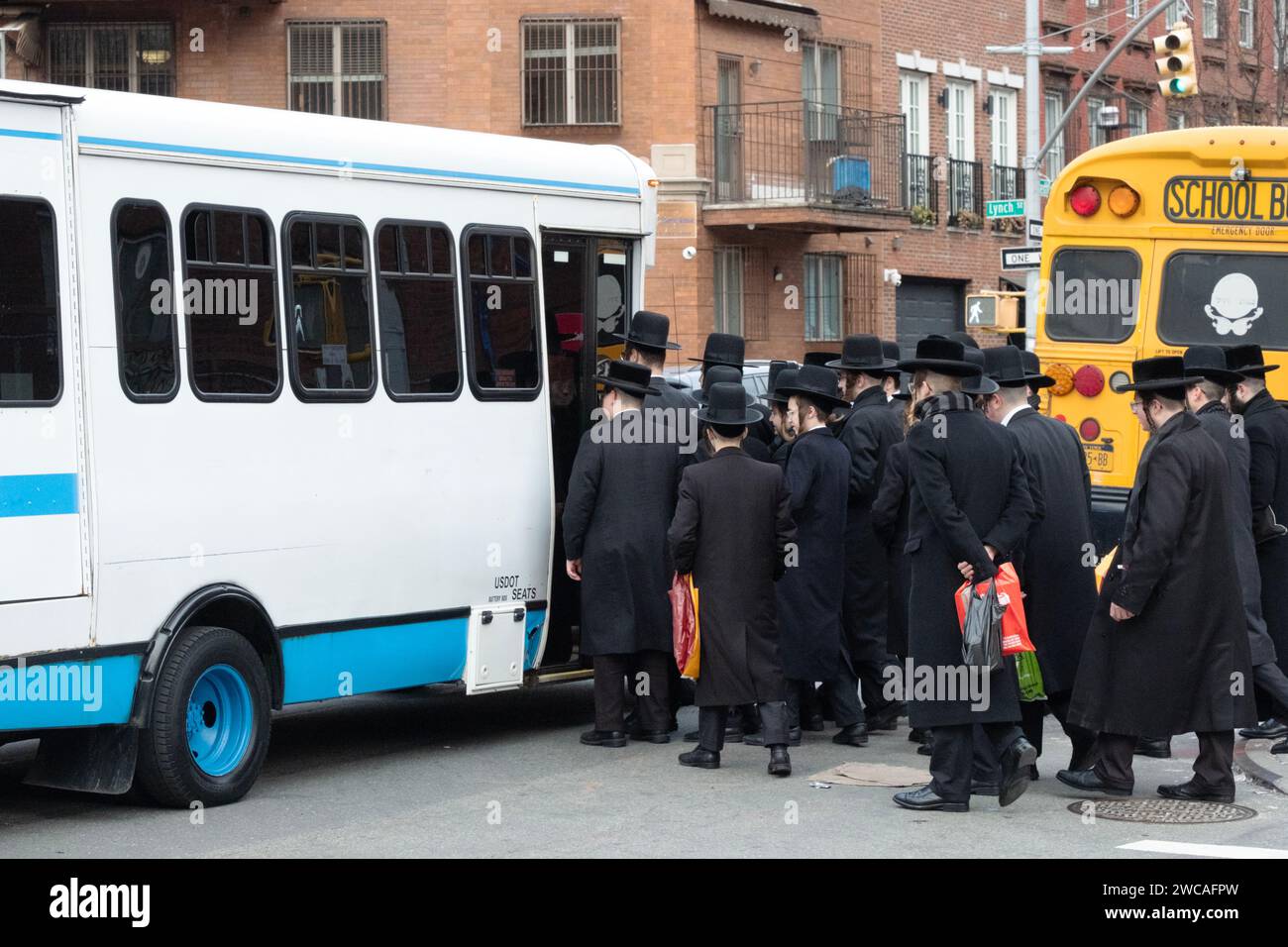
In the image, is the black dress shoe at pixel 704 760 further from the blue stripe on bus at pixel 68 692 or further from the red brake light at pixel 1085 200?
the red brake light at pixel 1085 200

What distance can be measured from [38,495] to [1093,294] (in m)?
7.72

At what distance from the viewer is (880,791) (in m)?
9.59

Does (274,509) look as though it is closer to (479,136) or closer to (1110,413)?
(479,136)

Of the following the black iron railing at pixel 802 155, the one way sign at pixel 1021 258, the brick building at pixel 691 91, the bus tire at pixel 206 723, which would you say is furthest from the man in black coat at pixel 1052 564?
the black iron railing at pixel 802 155

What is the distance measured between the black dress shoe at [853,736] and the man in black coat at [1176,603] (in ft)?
6.51

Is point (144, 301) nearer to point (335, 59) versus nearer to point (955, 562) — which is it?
point (955, 562)

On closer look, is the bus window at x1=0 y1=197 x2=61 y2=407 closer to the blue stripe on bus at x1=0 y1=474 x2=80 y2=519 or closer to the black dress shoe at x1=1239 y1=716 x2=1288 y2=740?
the blue stripe on bus at x1=0 y1=474 x2=80 y2=519

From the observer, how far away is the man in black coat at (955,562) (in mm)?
8867

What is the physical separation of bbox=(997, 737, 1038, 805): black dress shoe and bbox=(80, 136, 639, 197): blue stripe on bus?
4.08 m

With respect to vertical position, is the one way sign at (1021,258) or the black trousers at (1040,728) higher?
the one way sign at (1021,258)

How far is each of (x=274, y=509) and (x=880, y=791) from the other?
307cm

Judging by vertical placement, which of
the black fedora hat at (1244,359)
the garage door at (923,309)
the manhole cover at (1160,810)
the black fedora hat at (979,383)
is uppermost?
the garage door at (923,309)

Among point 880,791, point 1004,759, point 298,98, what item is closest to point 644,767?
point 880,791

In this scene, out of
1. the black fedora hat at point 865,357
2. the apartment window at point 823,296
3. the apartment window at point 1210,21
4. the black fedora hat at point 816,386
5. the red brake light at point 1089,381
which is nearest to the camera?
the black fedora hat at point 816,386
